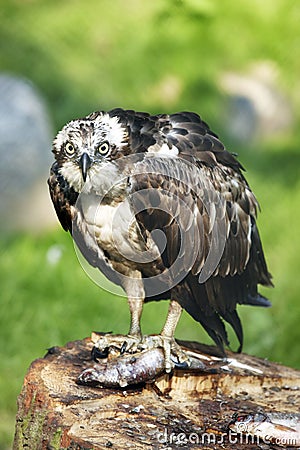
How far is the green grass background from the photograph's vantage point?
7156 mm

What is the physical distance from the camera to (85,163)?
13.1 ft

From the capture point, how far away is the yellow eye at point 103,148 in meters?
4.09

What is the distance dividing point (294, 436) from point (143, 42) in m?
9.88

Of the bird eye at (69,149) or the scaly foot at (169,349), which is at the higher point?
the bird eye at (69,149)

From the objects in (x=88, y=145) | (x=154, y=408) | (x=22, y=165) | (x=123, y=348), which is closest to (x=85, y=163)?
(x=88, y=145)

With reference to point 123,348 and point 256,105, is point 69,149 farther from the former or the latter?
point 256,105

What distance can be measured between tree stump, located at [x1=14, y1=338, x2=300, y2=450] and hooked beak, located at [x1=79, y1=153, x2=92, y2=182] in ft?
3.61

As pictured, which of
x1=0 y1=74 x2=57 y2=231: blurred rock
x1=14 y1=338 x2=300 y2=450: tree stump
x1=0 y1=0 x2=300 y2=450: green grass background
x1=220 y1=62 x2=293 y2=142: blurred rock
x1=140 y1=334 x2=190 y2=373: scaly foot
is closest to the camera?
x1=14 y1=338 x2=300 y2=450: tree stump

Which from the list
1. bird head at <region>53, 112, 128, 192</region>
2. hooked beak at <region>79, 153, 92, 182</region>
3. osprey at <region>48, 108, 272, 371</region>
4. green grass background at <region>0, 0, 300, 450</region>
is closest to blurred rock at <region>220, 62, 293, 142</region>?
green grass background at <region>0, 0, 300, 450</region>
